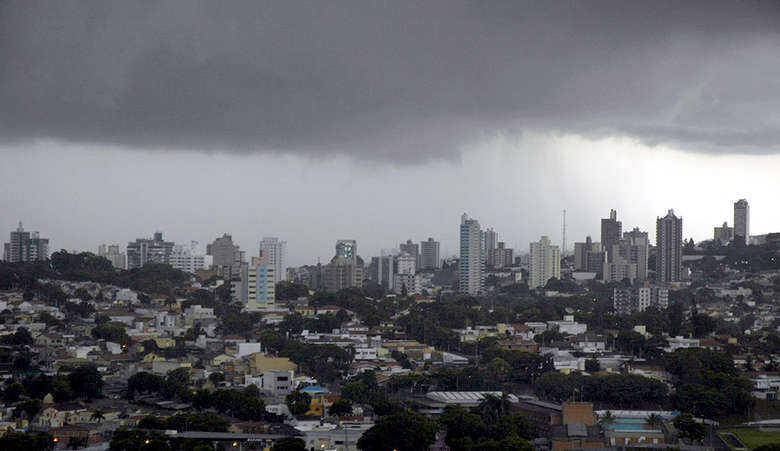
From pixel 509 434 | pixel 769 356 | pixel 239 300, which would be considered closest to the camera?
pixel 509 434

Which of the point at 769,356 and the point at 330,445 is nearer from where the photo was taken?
the point at 330,445

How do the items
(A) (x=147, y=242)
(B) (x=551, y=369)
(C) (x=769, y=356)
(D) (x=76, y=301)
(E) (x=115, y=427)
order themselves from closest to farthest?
(E) (x=115, y=427), (B) (x=551, y=369), (C) (x=769, y=356), (D) (x=76, y=301), (A) (x=147, y=242)

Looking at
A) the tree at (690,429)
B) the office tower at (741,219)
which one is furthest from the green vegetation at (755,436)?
the office tower at (741,219)

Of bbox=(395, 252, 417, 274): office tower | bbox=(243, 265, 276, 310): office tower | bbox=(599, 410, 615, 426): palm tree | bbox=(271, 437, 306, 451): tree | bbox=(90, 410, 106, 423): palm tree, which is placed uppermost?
bbox=(395, 252, 417, 274): office tower

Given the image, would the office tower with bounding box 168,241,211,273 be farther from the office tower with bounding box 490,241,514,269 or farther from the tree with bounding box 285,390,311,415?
the tree with bounding box 285,390,311,415

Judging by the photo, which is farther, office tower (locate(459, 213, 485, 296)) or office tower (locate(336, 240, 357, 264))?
office tower (locate(336, 240, 357, 264))

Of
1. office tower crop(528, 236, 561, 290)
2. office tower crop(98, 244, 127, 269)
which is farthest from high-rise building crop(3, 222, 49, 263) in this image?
office tower crop(528, 236, 561, 290)

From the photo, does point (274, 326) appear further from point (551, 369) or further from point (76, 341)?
point (551, 369)

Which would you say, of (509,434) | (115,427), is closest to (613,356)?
(509,434)
